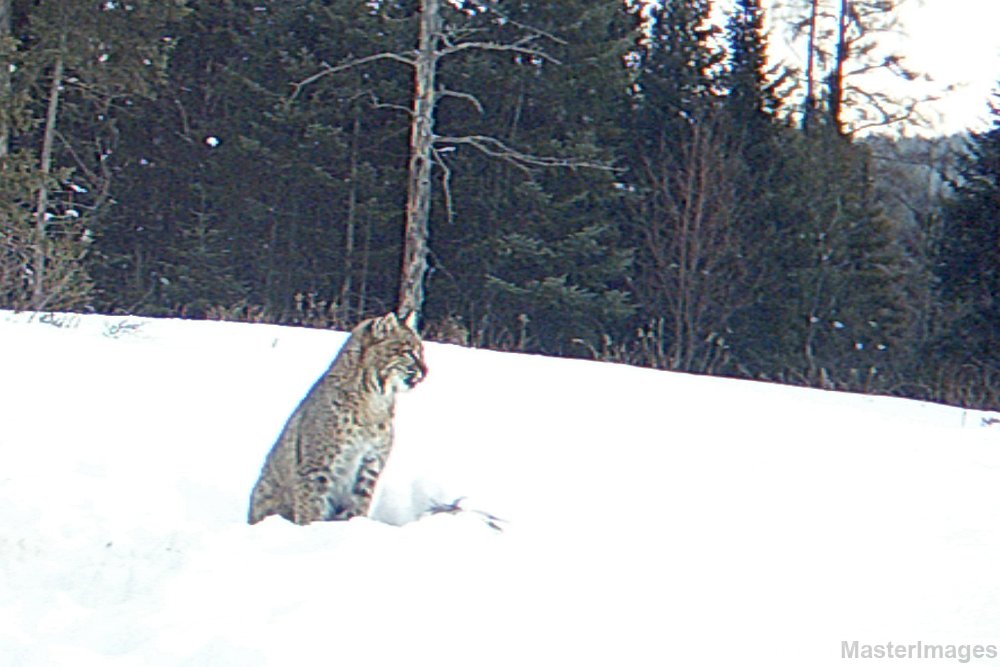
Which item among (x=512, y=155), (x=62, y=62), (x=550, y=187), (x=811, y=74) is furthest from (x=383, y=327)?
(x=811, y=74)

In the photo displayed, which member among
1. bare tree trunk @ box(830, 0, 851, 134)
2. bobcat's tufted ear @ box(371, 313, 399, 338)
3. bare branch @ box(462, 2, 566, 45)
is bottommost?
bobcat's tufted ear @ box(371, 313, 399, 338)

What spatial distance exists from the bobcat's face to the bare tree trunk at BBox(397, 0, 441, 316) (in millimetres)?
8817

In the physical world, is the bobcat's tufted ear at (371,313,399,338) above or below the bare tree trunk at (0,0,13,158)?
below

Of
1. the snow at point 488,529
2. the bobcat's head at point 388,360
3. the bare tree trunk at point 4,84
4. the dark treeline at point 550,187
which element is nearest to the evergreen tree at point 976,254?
the dark treeline at point 550,187

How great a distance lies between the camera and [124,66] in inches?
789

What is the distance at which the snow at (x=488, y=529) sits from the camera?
360cm

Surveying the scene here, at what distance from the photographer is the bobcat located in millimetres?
5113

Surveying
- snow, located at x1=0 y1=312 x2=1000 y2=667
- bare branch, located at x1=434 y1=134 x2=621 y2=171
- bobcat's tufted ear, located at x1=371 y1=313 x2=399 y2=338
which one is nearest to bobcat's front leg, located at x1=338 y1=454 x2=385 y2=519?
snow, located at x1=0 y1=312 x2=1000 y2=667

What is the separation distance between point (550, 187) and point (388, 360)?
20446 mm

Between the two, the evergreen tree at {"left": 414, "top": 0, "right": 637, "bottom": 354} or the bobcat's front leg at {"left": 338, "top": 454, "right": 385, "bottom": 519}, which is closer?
the bobcat's front leg at {"left": 338, "top": 454, "right": 385, "bottom": 519}

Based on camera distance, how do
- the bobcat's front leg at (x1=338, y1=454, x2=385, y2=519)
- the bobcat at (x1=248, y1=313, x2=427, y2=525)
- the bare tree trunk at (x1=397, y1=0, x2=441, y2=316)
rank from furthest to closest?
1. the bare tree trunk at (x1=397, y1=0, x2=441, y2=316)
2. the bobcat's front leg at (x1=338, y1=454, x2=385, y2=519)
3. the bobcat at (x1=248, y1=313, x2=427, y2=525)

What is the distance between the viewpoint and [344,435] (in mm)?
5164

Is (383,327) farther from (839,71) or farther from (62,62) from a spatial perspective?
(839,71)

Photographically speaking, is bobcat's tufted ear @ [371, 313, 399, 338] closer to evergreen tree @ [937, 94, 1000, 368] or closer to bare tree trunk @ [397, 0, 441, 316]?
bare tree trunk @ [397, 0, 441, 316]
